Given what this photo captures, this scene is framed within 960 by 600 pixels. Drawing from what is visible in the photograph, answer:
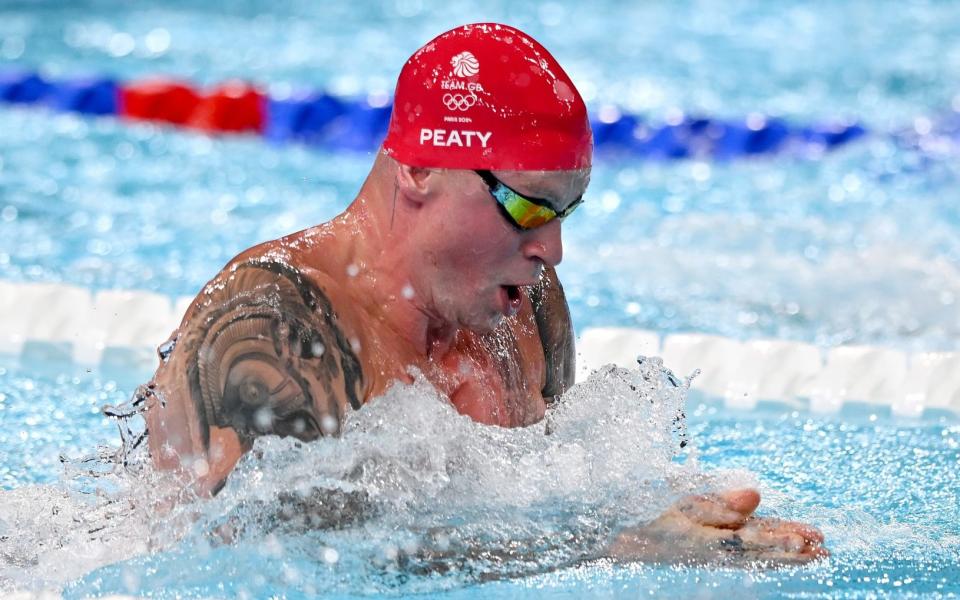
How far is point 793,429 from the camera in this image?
335cm

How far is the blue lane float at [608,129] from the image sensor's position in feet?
21.1

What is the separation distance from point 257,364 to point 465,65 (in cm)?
55

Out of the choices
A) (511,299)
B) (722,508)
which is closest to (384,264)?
(511,299)

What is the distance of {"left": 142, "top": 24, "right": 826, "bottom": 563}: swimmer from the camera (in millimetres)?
1862

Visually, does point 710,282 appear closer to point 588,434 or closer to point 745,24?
point 588,434

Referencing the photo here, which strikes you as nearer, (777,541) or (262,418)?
(262,418)

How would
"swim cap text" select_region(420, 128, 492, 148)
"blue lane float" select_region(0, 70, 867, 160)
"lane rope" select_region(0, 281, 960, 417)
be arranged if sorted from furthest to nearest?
"blue lane float" select_region(0, 70, 867, 160) → "lane rope" select_region(0, 281, 960, 417) → "swim cap text" select_region(420, 128, 492, 148)

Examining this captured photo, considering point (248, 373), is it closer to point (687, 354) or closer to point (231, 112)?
point (687, 354)

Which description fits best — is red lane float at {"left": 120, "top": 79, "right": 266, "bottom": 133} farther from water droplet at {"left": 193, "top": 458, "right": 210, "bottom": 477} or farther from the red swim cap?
water droplet at {"left": 193, "top": 458, "right": 210, "bottom": 477}

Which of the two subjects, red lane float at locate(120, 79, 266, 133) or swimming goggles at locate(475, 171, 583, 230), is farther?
red lane float at locate(120, 79, 266, 133)

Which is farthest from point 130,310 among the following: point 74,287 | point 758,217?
point 758,217

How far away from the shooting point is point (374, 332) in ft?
6.74

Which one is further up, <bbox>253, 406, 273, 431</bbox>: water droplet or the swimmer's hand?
<bbox>253, 406, 273, 431</bbox>: water droplet

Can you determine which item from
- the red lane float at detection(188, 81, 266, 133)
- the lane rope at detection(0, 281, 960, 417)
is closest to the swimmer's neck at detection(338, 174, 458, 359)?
the lane rope at detection(0, 281, 960, 417)
